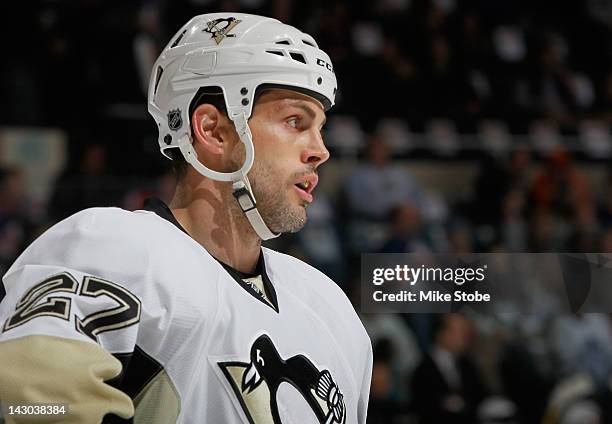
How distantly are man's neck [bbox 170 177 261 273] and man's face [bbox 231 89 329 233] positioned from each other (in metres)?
0.05

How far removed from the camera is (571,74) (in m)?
6.64

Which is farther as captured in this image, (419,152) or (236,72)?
(419,152)

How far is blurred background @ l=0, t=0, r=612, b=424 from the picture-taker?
3.21m

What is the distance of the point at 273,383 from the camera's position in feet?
5.32

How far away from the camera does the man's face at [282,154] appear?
5.63ft

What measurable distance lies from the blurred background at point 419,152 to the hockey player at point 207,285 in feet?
1.47

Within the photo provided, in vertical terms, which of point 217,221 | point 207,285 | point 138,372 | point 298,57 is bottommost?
point 138,372

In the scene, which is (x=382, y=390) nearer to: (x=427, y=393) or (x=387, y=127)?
(x=427, y=393)

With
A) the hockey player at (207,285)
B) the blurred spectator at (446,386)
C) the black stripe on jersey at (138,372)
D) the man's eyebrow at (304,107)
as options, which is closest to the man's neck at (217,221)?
the hockey player at (207,285)

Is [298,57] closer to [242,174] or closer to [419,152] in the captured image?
[242,174]

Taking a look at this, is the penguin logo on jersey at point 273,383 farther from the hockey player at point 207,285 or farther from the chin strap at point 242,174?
the chin strap at point 242,174

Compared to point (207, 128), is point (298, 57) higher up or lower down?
higher up

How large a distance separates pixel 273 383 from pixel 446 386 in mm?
1758

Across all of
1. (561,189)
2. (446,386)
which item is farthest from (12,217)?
(561,189)
